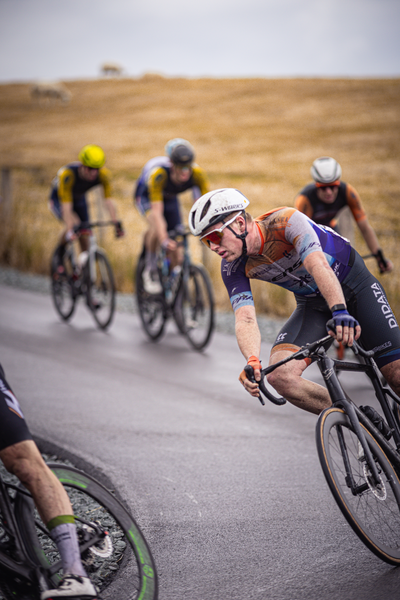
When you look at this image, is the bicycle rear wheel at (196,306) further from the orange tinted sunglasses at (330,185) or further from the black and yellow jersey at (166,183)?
the orange tinted sunglasses at (330,185)

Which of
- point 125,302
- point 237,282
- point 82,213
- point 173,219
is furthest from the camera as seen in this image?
point 125,302

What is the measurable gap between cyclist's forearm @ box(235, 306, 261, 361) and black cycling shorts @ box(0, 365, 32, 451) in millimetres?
1352

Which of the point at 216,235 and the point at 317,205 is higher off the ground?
the point at 317,205

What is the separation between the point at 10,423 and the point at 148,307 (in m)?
5.99

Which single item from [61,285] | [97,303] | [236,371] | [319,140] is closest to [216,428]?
[236,371]

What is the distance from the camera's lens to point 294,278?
150 inches

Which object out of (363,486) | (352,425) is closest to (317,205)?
(352,425)

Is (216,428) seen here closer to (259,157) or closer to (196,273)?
(196,273)

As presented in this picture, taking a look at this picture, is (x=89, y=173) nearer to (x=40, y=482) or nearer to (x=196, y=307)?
(x=196, y=307)

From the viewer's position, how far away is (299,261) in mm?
3701

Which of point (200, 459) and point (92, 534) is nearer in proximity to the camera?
point (92, 534)

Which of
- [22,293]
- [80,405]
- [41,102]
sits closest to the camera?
[80,405]

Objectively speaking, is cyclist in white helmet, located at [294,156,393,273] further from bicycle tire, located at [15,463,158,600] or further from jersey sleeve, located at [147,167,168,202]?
bicycle tire, located at [15,463,158,600]

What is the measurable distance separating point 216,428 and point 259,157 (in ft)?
121
